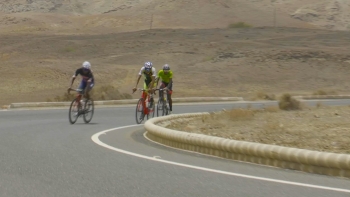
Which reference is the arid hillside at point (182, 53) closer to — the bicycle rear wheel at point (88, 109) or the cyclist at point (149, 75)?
the bicycle rear wheel at point (88, 109)

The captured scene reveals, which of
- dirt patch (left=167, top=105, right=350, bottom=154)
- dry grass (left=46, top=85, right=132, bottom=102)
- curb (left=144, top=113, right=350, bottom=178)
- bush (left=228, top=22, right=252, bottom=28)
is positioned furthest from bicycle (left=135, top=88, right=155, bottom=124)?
bush (left=228, top=22, right=252, bottom=28)

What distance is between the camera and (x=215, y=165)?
11.8 metres

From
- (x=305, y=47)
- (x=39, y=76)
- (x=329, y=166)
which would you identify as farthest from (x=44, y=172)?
(x=305, y=47)

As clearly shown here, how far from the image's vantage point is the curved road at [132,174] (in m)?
9.20

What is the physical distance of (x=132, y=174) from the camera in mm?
10711

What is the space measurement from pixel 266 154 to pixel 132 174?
2.15 meters

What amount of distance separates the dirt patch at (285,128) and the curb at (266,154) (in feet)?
3.35

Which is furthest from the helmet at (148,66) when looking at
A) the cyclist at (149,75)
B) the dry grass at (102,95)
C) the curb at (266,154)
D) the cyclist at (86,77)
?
the dry grass at (102,95)

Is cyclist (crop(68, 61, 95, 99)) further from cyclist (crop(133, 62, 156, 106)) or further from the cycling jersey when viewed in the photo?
the cycling jersey

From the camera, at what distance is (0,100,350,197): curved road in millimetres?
9203

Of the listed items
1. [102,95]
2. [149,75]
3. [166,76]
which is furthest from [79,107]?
[102,95]

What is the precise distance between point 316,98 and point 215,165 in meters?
33.3

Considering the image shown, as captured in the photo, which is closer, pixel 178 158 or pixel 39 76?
pixel 178 158

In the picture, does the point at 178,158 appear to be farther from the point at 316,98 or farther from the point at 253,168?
the point at 316,98
